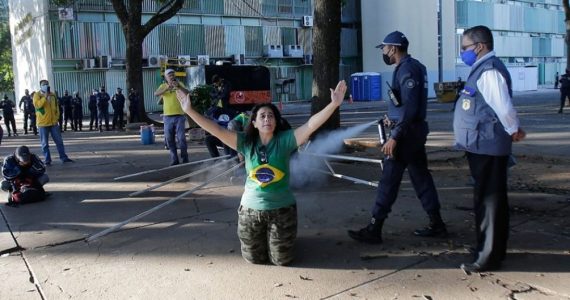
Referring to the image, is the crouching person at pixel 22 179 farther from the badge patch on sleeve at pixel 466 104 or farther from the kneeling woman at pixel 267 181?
the badge patch on sleeve at pixel 466 104

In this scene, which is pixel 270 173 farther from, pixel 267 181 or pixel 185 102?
pixel 185 102

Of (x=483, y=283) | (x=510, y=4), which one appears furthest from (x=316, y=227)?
(x=510, y=4)

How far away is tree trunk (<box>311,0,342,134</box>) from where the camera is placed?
413 inches

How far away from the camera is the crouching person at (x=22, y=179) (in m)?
7.89

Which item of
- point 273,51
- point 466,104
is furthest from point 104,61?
point 466,104

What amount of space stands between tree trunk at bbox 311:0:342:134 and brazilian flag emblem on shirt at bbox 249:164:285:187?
5695 millimetres

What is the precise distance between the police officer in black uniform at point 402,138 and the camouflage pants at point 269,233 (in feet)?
2.80

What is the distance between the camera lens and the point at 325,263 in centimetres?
495

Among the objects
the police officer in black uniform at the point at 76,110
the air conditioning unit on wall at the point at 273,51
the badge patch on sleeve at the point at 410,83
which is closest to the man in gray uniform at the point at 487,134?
the badge patch on sleeve at the point at 410,83

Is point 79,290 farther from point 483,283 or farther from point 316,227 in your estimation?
point 483,283

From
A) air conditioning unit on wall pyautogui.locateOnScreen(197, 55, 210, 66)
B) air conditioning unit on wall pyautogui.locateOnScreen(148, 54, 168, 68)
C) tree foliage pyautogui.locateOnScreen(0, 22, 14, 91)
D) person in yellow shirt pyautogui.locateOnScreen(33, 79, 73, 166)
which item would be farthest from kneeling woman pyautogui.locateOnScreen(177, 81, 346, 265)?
tree foliage pyautogui.locateOnScreen(0, 22, 14, 91)

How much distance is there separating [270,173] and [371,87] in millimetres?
35481

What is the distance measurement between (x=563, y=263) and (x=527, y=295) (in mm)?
826

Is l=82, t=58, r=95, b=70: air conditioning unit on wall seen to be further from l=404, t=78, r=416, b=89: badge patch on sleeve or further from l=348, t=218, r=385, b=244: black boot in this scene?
l=404, t=78, r=416, b=89: badge patch on sleeve
